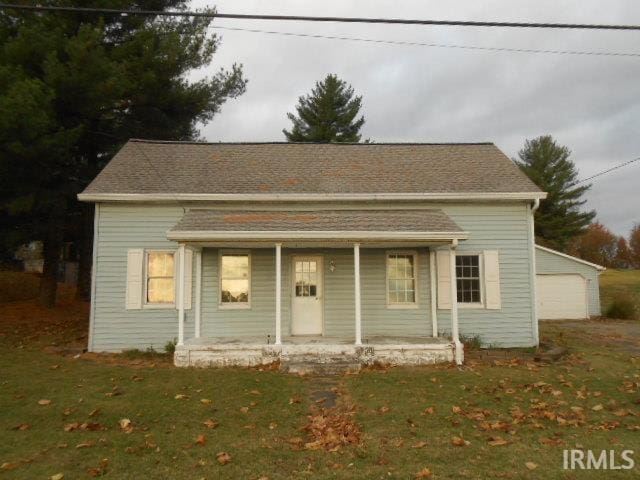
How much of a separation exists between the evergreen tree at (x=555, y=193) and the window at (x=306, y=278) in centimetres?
3151

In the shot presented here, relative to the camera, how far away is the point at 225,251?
11.8m

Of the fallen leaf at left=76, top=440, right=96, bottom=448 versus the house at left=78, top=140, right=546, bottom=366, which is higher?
the house at left=78, top=140, right=546, bottom=366

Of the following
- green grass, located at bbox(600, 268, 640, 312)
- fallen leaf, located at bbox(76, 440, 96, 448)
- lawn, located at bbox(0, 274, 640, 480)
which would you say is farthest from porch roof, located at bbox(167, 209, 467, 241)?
green grass, located at bbox(600, 268, 640, 312)

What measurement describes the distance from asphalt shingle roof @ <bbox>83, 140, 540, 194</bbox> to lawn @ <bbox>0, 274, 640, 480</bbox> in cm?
454

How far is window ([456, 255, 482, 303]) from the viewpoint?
39.3 ft

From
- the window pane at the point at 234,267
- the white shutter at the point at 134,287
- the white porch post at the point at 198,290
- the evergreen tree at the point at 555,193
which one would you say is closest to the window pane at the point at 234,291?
the window pane at the point at 234,267

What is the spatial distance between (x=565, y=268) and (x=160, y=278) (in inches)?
725

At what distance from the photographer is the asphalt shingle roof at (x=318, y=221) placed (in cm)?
1036

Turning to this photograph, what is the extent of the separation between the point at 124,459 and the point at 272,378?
3877mm

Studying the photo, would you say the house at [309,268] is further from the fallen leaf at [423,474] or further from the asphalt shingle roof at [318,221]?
the fallen leaf at [423,474]

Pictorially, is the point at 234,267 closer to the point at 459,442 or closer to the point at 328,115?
the point at 459,442

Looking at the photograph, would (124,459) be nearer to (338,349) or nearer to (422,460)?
(422,460)

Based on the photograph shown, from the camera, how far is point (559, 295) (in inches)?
854

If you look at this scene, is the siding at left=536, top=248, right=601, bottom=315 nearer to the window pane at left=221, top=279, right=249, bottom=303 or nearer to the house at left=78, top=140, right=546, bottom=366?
the house at left=78, top=140, right=546, bottom=366
